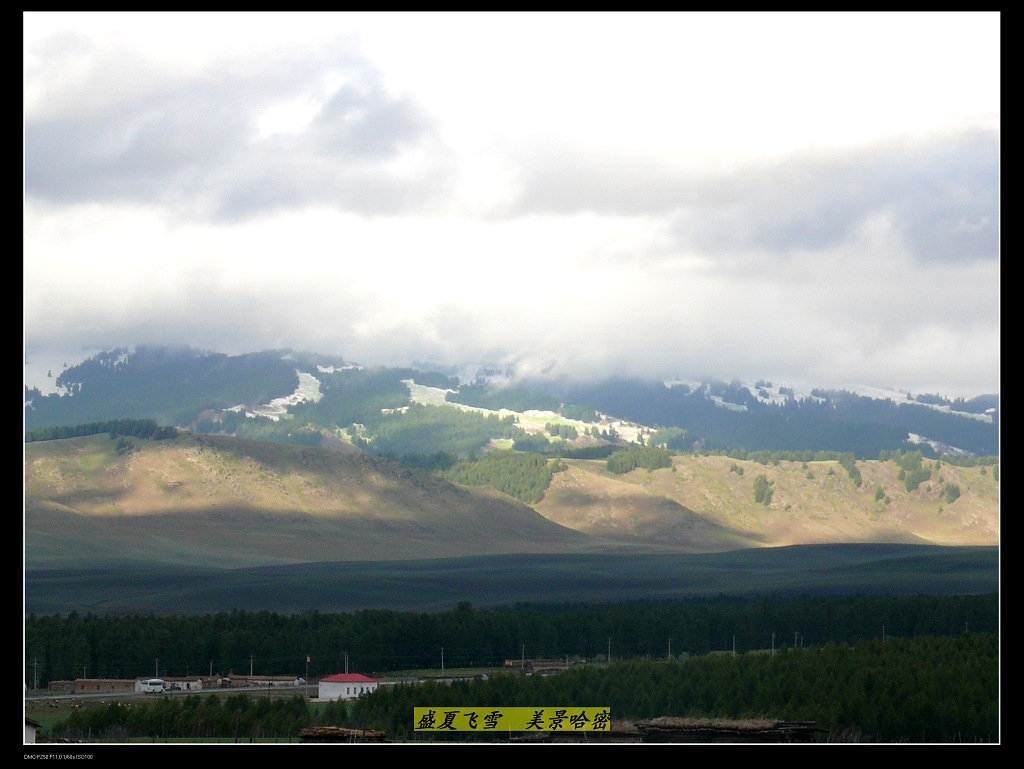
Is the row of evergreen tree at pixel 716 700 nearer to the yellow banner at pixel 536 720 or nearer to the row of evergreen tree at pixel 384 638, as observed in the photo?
the yellow banner at pixel 536 720

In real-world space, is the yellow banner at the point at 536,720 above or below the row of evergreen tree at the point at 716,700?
above

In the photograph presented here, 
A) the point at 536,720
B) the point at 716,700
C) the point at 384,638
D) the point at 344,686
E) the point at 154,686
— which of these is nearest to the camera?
the point at 536,720

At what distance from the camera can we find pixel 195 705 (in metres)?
89.5

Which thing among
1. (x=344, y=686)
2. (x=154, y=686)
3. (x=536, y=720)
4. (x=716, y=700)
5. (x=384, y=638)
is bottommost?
(x=384, y=638)

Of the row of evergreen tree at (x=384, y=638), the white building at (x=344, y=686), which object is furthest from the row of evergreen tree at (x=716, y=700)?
the row of evergreen tree at (x=384, y=638)

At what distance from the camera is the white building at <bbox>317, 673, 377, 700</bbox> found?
110 meters

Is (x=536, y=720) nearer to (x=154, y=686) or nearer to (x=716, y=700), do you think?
(x=716, y=700)

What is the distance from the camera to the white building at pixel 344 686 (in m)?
110

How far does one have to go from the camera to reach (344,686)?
11225 centimetres

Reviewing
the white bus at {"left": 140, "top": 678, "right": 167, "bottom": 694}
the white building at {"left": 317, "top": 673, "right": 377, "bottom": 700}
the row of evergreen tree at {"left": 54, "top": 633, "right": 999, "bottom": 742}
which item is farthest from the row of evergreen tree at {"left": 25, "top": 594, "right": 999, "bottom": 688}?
the row of evergreen tree at {"left": 54, "top": 633, "right": 999, "bottom": 742}

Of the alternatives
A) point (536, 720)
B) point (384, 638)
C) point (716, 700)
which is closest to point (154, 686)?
point (384, 638)

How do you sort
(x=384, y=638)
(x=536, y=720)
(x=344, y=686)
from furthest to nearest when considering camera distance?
(x=384, y=638), (x=344, y=686), (x=536, y=720)
